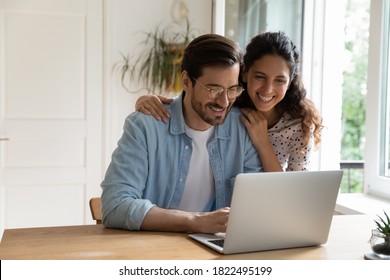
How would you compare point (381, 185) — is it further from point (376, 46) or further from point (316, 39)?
point (316, 39)

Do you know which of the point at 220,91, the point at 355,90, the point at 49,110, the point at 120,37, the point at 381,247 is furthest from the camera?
the point at 355,90

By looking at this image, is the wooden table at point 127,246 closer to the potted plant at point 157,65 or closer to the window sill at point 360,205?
the window sill at point 360,205

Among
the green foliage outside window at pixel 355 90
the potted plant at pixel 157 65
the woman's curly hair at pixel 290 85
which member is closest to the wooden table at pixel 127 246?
the woman's curly hair at pixel 290 85

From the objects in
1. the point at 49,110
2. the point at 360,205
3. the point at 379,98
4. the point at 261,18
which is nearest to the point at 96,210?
the point at 360,205

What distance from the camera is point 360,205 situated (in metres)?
2.77

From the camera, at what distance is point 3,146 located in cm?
381

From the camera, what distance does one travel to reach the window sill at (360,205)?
262cm

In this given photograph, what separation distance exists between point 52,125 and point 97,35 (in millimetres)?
692

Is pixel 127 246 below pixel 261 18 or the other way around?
below

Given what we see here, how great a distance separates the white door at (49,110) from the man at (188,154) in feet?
6.61

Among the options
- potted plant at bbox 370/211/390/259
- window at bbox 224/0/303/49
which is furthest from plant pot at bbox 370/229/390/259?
window at bbox 224/0/303/49

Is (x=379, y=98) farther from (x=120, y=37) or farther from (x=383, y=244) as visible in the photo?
(x=120, y=37)

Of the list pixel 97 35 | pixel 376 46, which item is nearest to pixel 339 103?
pixel 376 46

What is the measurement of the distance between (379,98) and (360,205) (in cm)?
56
